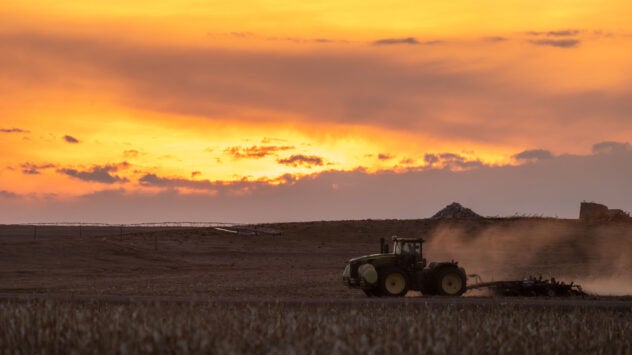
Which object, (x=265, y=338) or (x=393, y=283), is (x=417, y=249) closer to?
(x=393, y=283)

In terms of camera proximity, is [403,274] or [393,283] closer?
[393,283]

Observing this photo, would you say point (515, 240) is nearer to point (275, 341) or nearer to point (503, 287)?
point (503, 287)

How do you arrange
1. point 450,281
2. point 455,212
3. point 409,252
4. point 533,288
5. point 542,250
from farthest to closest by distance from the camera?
point 455,212 < point 542,250 < point 533,288 < point 409,252 < point 450,281

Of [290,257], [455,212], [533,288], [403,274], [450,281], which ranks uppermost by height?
[455,212]

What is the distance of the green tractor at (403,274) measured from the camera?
125 ft

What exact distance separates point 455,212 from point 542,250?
2891 cm

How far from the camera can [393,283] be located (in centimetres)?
3809

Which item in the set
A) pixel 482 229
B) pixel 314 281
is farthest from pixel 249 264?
pixel 482 229

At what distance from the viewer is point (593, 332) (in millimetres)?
19875

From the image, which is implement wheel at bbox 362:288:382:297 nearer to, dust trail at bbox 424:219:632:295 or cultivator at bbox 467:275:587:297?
cultivator at bbox 467:275:587:297

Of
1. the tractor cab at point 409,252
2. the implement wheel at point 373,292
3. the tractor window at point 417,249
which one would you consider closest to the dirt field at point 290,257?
the implement wheel at point 373,292

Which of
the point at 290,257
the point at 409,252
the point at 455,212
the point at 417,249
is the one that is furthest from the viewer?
the point at 455,212

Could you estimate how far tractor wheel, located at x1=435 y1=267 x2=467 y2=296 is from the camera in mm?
38469

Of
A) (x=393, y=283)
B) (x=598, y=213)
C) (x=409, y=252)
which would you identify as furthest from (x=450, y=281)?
(x=598, y=213)
